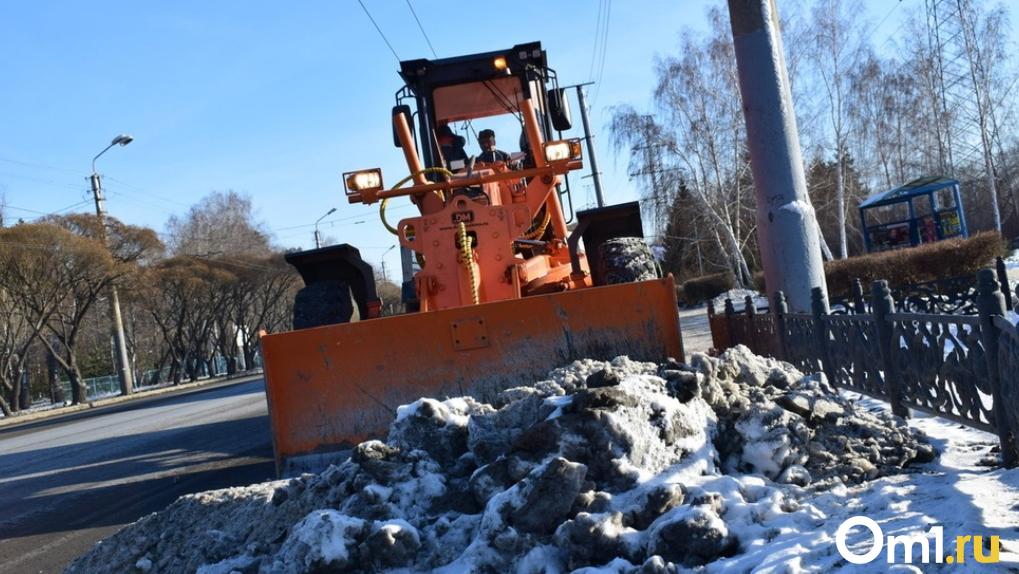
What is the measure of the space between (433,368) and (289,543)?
2.36 metres

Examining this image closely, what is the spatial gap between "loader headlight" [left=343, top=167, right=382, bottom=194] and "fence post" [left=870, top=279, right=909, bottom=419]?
3856mm

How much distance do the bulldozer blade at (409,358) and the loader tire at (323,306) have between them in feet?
4.81

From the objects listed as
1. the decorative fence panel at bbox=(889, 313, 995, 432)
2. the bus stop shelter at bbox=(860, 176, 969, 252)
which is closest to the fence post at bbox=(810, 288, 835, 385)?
the decorative fence panel at bbox=(889, 313, 995, 432)

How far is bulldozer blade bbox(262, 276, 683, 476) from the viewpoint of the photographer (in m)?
5.97

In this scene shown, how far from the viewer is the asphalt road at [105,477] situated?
19.0ft

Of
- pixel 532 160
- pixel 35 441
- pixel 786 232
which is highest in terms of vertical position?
pixel 532 160

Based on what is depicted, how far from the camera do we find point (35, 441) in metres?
15.0

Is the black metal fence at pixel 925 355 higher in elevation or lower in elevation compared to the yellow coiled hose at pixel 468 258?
lower

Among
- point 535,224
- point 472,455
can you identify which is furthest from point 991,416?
point 535,224

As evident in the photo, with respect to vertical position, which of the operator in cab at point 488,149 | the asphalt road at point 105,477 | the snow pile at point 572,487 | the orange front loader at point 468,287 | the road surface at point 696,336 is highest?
the operator in cab at point 488,149

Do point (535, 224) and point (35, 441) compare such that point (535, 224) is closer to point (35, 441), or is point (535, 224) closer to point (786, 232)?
point (786, 232)

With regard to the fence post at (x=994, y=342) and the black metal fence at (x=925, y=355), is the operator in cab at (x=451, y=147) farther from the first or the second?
the fence post at (x=994, y=342)

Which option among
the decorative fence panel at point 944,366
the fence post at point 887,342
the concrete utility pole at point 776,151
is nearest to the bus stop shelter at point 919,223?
the concrete utility pole at point 776,151

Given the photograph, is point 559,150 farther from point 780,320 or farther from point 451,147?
point 780,320
